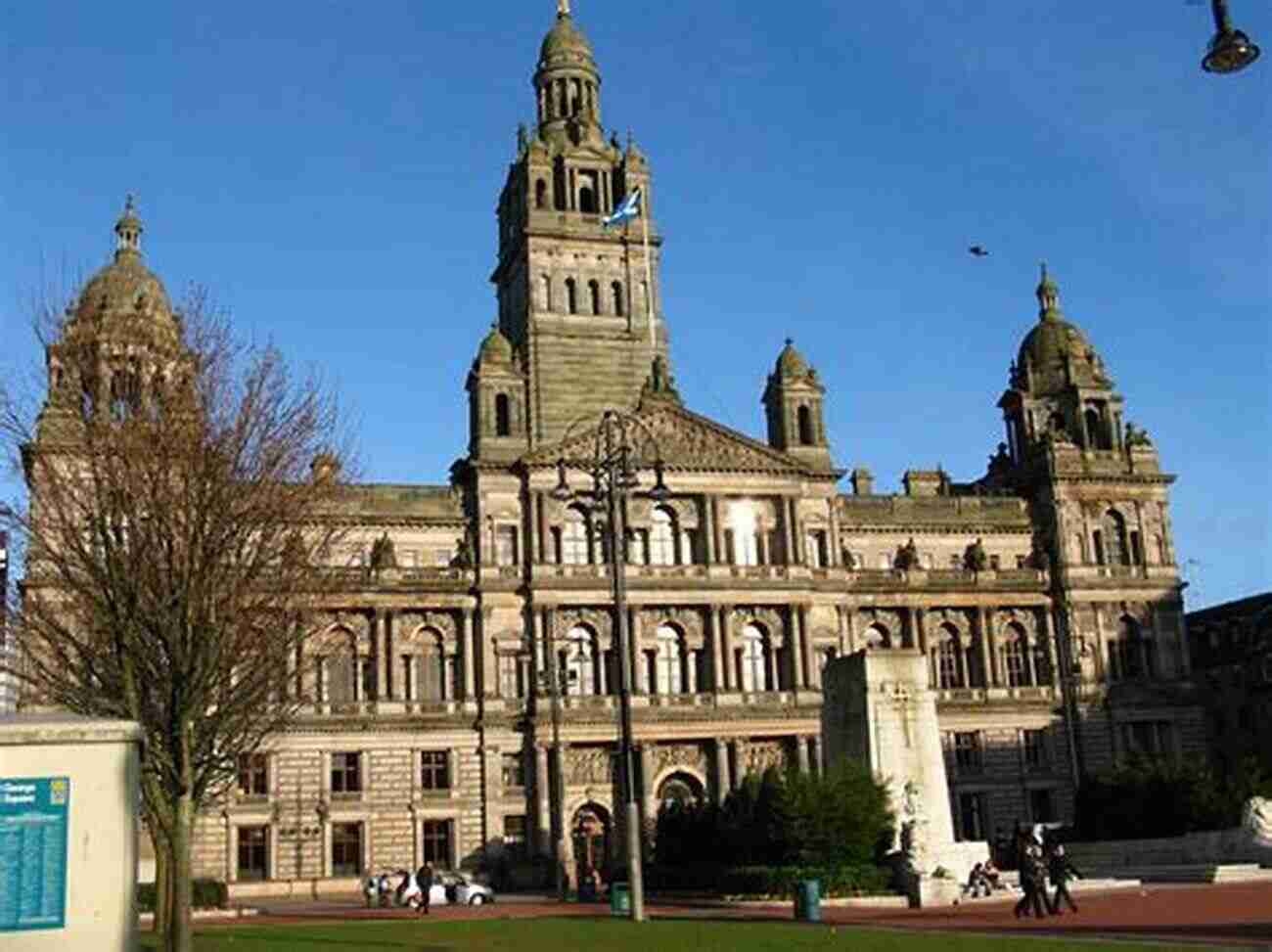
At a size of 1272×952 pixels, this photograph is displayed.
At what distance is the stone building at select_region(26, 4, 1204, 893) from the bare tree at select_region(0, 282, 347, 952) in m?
32.7

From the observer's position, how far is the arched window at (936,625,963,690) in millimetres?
82688

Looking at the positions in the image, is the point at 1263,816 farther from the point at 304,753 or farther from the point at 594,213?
the point at 594,213

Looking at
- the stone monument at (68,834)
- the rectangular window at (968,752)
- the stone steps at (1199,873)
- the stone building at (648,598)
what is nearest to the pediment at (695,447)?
the stone building at (648,598)

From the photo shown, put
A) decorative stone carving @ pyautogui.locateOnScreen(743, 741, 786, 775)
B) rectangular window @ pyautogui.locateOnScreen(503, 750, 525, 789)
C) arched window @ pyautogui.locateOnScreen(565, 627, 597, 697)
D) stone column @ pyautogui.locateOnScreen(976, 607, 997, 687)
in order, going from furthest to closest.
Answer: stone column @ pyautogui.locateOnScreen(976, 607, 997, 687) → decorative stone carving @ pyautogui.locateOnScreen(743, 741, 786, 775) → arched window @ pyautogui.locateOnScreen(565, 627, 597, 697) → rectangular window @ pyautogui.locateOnScreen(503, 750, 525, 789)

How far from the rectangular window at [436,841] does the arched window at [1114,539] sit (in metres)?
39.4

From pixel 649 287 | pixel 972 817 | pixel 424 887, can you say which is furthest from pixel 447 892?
pixel 649 287

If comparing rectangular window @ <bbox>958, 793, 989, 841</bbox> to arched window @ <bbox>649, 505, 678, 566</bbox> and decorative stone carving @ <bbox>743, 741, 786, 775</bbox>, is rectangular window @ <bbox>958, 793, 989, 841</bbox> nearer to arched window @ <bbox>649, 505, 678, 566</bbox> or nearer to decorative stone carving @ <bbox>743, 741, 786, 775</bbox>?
decorative stone carving @ <bbox>743, 741, 786, 775</bbox>

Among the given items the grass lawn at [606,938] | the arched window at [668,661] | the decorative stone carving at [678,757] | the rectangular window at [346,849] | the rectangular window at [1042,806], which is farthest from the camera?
the rectangular window at [1042,806]

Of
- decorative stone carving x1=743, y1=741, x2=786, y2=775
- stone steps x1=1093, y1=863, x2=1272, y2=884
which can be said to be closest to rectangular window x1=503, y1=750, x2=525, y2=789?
decorative stone carving x1=743, y1=741, x2=786, y2=775

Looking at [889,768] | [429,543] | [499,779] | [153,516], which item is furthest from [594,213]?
[153,516]

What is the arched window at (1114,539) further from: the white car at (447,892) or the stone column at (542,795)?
the white car at (447,892)

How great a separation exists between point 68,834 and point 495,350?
6371 cm

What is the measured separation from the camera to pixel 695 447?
7844 cm

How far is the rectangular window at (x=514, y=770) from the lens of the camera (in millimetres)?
73688
